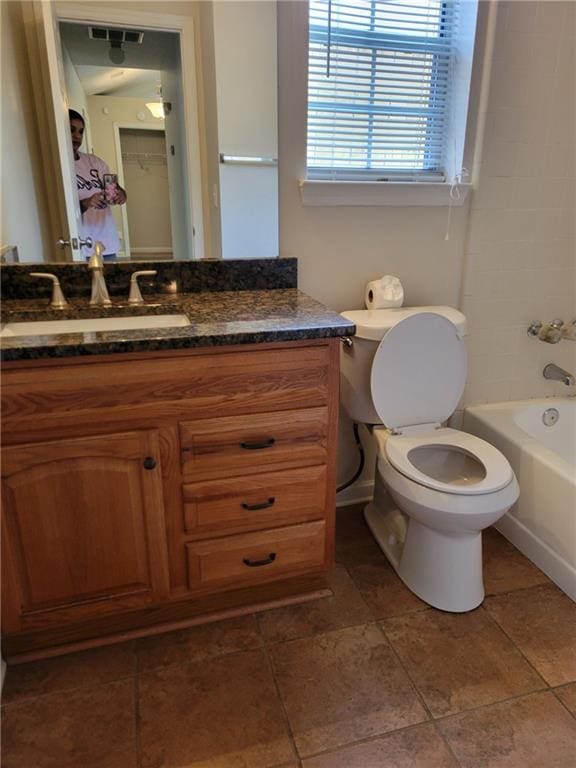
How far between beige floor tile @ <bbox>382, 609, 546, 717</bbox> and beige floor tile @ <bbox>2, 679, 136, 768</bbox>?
0.76 m

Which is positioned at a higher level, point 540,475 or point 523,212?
point 523,212

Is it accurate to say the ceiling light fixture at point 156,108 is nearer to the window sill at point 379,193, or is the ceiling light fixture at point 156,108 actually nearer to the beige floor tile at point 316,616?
the window sill at point 379,193

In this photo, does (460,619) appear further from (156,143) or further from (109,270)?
(156,143)

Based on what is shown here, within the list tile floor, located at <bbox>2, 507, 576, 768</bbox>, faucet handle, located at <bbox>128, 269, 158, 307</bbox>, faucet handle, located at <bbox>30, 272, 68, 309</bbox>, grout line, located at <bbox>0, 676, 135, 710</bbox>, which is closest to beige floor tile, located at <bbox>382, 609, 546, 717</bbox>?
tile floor, located at <bbox>2, 507, 576, 768</bbox>

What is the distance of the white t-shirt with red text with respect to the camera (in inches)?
60.9

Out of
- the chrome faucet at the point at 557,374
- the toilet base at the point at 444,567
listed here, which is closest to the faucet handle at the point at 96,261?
the toilet base at the point at 444,567

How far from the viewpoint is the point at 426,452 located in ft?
5.98

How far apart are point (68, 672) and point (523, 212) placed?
7.25 feet

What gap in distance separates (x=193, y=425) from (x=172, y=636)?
0.69m

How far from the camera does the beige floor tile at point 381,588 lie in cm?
165

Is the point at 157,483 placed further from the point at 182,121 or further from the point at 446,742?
the point at 182,121

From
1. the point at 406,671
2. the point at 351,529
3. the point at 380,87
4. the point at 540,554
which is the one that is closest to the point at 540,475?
the point at 540,554

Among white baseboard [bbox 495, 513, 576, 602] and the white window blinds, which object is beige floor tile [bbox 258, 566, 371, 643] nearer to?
white baseboard [bbox 495, 513, 576, 602]

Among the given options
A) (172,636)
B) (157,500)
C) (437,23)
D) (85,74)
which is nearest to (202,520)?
(157,500)
